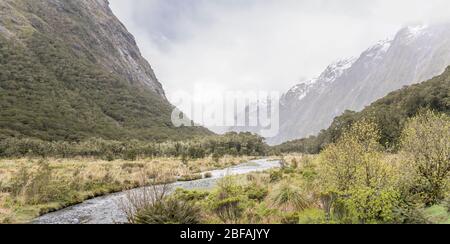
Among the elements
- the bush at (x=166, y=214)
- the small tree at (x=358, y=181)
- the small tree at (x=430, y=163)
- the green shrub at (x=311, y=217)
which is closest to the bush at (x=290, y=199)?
the small tree at (x=358, y=181)

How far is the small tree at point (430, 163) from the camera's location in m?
14.1

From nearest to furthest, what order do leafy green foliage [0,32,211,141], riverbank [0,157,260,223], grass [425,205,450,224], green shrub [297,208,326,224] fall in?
grass [425,205,450,224]
green shrub [297,208,326,224]
riverbank [0,157,260,223]
leafy green foliage [0,32,211,141]

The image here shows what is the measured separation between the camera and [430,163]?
14.4 meters

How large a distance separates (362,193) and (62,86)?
390 feet

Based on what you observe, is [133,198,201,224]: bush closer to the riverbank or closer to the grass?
the riverbank

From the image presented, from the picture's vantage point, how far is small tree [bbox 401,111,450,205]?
46.1 feet

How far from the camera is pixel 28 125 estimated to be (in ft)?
286

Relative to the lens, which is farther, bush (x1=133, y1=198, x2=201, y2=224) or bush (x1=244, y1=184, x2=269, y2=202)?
bush (x1=244, y1=184, x2=269, y2=202)

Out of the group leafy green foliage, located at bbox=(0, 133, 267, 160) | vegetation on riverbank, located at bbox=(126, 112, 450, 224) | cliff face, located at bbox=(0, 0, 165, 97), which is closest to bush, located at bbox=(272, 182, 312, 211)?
vegetation on riverbank, located at bbox=(126, 112, 450, 224)

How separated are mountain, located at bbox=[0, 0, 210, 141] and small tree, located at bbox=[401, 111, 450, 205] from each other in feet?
251

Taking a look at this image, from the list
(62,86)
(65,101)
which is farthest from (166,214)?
(62,86)

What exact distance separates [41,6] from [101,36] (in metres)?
30.9

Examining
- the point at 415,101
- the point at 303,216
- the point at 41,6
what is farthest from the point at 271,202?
the point at 41,6
